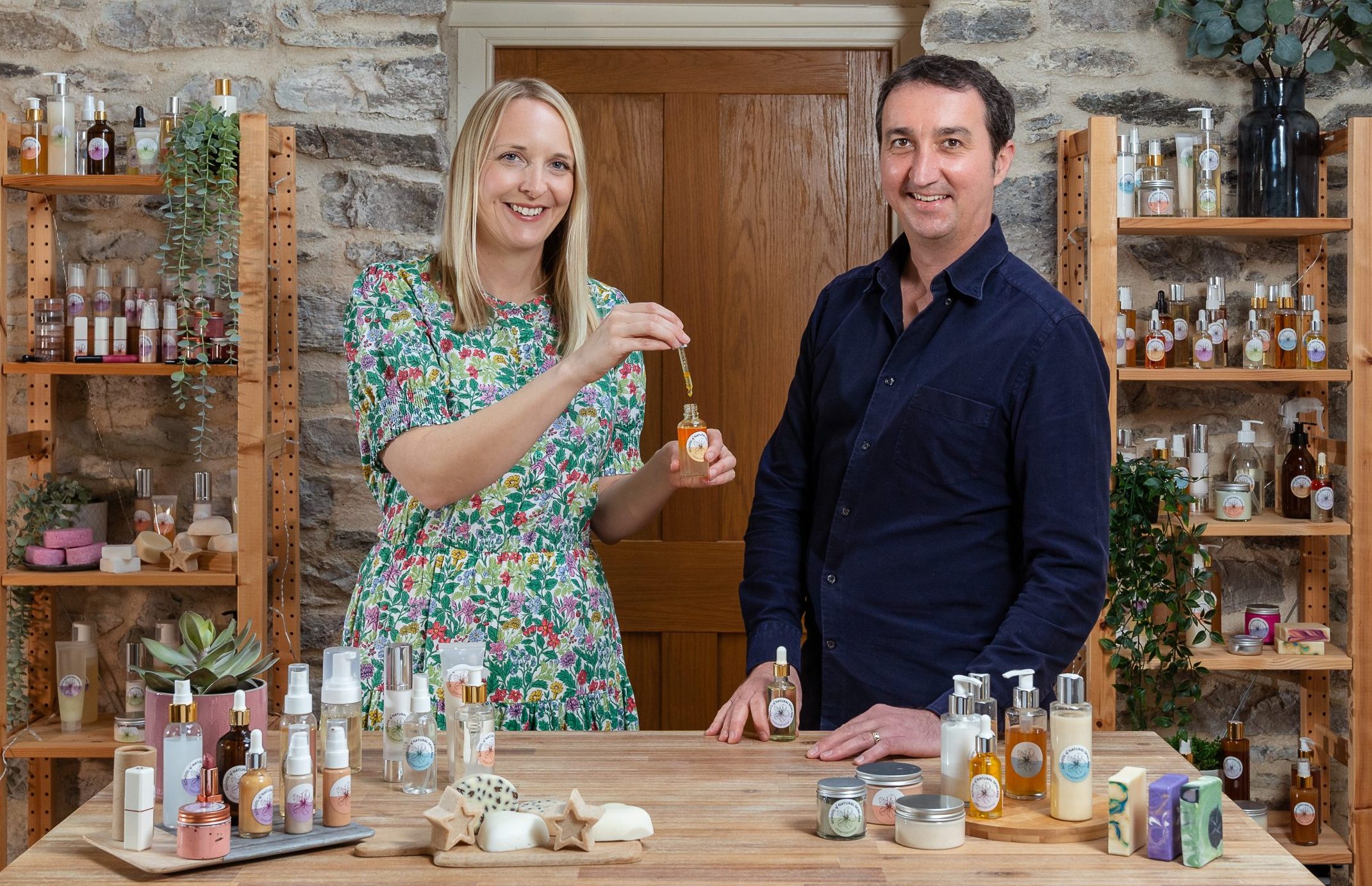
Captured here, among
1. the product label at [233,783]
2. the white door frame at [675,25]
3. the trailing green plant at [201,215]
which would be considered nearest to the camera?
the product label at [233,783]

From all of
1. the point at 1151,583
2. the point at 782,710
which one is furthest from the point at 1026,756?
the point at 1151,583

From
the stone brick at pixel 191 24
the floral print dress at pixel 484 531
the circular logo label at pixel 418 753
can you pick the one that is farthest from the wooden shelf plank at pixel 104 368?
the circular logo label at pixel 418 753

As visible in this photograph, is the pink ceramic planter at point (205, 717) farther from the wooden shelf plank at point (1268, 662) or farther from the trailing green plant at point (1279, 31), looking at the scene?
the trailing green plant at point (1279, 31)

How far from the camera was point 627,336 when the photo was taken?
191 cm

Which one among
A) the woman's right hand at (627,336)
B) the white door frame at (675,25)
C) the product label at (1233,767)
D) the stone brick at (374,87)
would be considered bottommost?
the product label at (1233,767)

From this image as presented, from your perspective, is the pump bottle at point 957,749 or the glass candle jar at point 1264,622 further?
the glass candle jar at point 1264,622

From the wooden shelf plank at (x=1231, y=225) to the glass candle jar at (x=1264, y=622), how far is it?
36.5 inches

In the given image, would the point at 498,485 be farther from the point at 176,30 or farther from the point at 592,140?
the point at 176,30

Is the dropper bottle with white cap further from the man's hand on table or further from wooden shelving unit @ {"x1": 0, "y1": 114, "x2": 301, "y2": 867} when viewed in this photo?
wooden shelving unit @ {"x1": 0, "y1": 114, "x2": 301, "y2": 867}

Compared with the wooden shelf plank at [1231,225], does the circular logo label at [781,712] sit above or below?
below

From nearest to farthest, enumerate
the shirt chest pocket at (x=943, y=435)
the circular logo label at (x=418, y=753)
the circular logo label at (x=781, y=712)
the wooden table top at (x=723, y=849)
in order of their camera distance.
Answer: the wooden table top at (x=723, y=849) < the circular logo label at (x=418, y=753) < the circular logo label at (x=781, y=712) < the shirt chest pocket at (x=943, y=435)

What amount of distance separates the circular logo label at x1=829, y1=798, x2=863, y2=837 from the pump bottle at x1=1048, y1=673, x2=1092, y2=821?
243 mm

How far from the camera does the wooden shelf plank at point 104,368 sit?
2.95 meters

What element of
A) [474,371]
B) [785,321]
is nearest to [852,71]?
[785,321]
